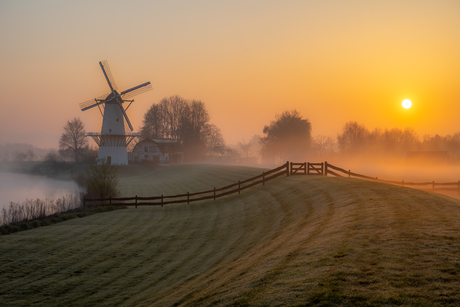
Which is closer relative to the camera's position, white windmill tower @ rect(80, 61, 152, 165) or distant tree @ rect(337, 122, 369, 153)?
white windmill tower @ rect(80, 61, 152, 165)

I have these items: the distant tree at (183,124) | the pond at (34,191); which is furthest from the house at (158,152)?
the pond at (34,191)

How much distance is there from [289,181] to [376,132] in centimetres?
10324

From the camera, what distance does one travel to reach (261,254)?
1197cm

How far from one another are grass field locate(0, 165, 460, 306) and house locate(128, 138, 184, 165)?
63967mm

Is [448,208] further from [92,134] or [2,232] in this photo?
[92,134]

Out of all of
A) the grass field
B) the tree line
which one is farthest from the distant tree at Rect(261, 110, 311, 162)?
the grass field

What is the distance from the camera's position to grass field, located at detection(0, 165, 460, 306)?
294 inches

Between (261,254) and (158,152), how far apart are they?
8191 cm

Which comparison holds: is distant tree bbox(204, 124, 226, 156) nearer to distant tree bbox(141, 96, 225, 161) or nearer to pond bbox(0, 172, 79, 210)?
distant tree bbox(141, 96, 225, 161)

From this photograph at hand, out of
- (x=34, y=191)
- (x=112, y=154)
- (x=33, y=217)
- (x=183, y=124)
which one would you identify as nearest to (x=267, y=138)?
(x=183, y=124)

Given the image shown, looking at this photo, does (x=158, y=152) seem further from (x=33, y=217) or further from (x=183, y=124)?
(x=33, y=217)

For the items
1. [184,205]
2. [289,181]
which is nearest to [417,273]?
[289,181]

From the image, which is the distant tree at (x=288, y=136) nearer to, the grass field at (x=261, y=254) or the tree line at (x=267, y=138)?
the tree line at (x=267, y=138)

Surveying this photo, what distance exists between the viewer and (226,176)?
50938mm
